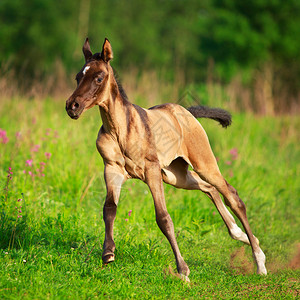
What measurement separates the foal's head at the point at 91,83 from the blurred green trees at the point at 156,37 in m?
15.5

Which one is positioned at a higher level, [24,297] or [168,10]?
[168,10]

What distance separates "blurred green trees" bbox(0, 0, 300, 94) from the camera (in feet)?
96.8

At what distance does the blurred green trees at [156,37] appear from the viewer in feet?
96.8

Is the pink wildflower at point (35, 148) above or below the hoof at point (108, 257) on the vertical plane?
above

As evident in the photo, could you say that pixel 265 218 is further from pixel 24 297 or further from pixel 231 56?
pixel 231 56

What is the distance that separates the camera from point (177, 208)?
7527mm

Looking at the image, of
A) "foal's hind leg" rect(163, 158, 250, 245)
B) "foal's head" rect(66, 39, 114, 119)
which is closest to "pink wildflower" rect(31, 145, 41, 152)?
"foal's hind leg" rect(163, 158, 250, 245)

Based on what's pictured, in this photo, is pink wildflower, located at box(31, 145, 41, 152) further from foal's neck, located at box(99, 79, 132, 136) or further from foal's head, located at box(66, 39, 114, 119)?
foal's head, located at box(66, 39, 114, 119)

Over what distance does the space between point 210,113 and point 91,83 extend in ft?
7.73

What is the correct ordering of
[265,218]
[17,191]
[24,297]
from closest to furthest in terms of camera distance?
1. [24,297]
2. [17,191]
3. [265,218]

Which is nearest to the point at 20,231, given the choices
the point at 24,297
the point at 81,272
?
the point at 81,272

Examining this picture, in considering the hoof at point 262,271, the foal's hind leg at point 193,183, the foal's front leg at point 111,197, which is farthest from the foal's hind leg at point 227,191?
the foal's front leg at point 111,197

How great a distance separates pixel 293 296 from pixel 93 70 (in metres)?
2.99

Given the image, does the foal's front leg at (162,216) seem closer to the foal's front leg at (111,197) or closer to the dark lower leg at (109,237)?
the foal's front leg at (111,197)
